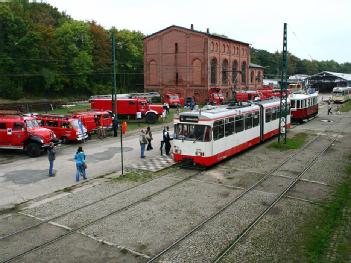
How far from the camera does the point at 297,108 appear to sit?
3959cm

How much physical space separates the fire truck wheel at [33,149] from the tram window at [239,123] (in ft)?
37.5

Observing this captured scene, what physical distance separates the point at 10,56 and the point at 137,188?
57211 millimetres

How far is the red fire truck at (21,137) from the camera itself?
78.1 ft

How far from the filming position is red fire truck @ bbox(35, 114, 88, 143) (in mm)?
27875

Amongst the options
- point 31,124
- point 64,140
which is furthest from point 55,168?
point 64,140

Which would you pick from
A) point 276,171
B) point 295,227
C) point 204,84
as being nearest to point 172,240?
point 295,227

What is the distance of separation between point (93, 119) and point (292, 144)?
1511 cm

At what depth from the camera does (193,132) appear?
63.3 feet

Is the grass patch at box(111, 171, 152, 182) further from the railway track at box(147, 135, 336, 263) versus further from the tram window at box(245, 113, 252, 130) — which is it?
the tram window at box(245, 113, 252, 130)

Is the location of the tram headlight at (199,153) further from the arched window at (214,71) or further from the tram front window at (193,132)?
the arched window at (214,71)

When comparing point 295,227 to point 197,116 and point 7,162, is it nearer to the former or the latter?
point 197,116

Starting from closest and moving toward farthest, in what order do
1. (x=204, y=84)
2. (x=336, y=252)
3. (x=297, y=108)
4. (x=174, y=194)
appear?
(x=336, y=252), (x=174, y=194), (x=297, y=108), (x=204, y=84)

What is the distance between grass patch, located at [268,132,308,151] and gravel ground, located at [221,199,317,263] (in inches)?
466

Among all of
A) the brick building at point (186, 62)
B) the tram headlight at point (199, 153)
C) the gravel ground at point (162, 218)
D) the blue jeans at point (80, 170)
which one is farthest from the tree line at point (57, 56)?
the gravel ground at point (162, 218)
